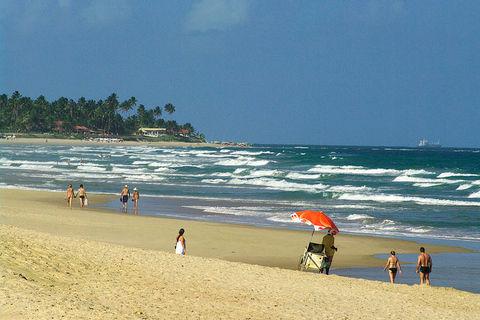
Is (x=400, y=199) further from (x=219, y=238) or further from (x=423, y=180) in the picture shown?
(x=219, y=238)

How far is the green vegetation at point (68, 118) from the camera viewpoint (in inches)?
5778

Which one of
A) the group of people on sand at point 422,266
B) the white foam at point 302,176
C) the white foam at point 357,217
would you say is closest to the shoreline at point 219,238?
the group of people on sand at point 422,266

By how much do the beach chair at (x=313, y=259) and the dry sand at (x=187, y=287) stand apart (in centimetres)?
77

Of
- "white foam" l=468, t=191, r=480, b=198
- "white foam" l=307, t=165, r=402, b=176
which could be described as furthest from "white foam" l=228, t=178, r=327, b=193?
"white foam" l=307, t=165, r=402, b=176

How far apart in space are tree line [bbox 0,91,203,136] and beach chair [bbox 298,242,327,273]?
14437 centimetres

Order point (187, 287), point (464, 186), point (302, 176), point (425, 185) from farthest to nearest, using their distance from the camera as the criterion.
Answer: point (302, 176)
point (425, 185)
point (464, 186)
point (187, 287)

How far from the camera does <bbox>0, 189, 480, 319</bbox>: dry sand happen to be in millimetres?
7984

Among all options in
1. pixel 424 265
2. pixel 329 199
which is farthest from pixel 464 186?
pixel 424 265

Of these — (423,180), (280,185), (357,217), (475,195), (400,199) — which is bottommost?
(280,185)

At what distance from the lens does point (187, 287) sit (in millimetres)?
9789

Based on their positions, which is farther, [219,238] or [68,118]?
[68,118]

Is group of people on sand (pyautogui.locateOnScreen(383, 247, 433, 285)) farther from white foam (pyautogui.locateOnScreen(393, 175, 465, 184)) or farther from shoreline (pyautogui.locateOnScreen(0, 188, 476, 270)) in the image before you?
white foam (pyautogui.locateOnScreen(393, 175, 465, 184))

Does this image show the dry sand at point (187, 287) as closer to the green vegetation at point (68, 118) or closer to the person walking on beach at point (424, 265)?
the person walking on beach at point (424, 265)

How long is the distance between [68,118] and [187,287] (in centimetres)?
15592
